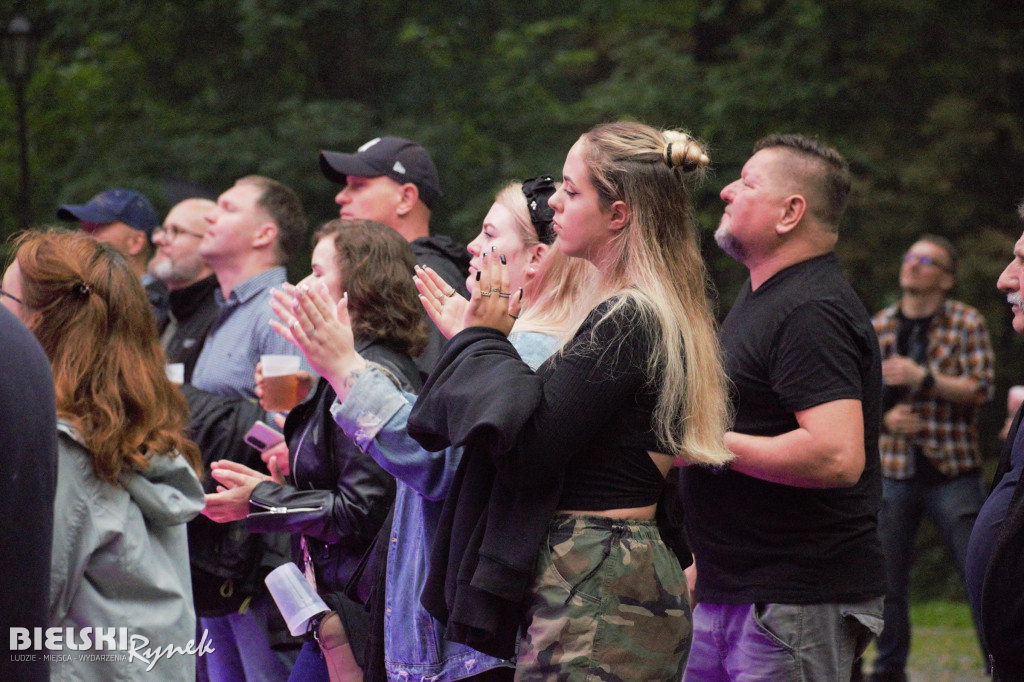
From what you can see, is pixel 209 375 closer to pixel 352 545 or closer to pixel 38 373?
pixel 352 545

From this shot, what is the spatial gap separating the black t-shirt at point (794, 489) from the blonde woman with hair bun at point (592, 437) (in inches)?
28.8

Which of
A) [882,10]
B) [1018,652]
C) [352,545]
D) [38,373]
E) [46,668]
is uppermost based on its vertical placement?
[882,10]

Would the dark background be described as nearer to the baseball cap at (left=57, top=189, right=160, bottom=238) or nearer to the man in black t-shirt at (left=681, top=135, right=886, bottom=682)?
the baseball cap at (left=57, top=189, right=160, bottom=238)

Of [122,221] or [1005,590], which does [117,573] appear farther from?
[122,221]

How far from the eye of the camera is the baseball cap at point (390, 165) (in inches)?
198

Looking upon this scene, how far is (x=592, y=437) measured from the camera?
2486mm

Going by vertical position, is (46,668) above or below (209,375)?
above

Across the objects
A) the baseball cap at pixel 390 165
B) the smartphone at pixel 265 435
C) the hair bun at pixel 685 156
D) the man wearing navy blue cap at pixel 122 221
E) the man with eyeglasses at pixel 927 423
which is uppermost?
the hair bun at pixel 685 156

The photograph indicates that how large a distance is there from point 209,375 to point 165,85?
9390 millimetres

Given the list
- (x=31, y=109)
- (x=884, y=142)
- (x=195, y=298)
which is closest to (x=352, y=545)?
(x=195, y=298)

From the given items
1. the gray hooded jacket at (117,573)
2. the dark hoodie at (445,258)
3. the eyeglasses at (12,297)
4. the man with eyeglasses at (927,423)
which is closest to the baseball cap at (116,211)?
the dark hoodie at (445,258)

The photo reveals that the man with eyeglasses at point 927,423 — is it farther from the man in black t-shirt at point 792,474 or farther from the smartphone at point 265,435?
the smartphone at point 265,435

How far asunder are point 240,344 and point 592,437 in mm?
2850

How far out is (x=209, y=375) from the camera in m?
4.97
